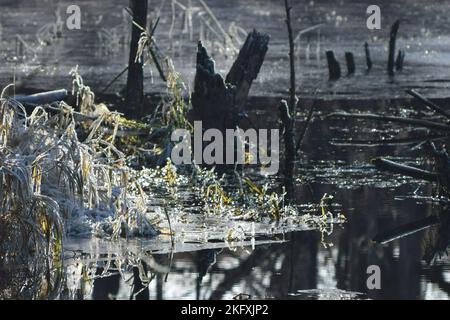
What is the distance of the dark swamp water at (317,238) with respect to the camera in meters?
11.9

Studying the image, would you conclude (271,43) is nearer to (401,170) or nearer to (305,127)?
(305,127)

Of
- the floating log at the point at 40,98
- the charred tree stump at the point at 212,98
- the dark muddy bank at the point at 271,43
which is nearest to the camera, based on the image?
the floating log at the point at 40,98

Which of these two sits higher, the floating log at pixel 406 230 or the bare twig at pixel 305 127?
the bare twig at pixel 305 127

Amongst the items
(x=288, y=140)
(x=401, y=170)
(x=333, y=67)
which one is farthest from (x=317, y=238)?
(x=333, y=67)

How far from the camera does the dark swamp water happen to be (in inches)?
467

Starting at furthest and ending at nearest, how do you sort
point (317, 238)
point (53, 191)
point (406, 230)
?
point (406, 230) < point (317, 238) < point (53, 191)

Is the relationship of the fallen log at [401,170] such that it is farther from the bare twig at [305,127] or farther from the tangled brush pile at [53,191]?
the tangled brush pile at [53,191]

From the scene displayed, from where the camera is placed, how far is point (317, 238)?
46.0 ft

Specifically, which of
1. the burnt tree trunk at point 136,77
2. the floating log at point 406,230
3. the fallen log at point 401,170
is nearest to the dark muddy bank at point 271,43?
the burnt tree trunk at point 136,77

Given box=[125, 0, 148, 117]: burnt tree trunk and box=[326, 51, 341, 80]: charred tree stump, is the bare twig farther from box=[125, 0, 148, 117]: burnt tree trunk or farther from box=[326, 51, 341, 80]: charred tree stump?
box=[326, 51, 341, 80]: charred tree stump

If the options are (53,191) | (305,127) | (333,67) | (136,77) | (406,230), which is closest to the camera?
(53,191)

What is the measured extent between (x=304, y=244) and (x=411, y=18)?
104 ft

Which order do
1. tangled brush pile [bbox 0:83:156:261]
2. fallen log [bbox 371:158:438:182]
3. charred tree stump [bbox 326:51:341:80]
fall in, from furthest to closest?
charred tree stump [bbox 326:51:341:80]
fallen log [bbox 371:158:438:182]
tangled brush pile [bbox 0:83:156:261]

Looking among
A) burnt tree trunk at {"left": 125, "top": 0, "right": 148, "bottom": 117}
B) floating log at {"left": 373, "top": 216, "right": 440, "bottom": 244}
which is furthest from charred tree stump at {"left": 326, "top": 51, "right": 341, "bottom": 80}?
floating log at {"left": 373, "top": 216, "right": 440, "bottom": 244}
